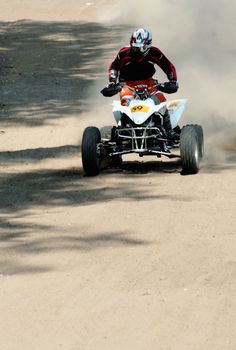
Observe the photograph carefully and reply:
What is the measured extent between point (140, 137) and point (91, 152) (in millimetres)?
682

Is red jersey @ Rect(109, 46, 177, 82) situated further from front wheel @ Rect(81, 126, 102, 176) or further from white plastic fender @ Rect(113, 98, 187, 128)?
front wheel @ Rect(81, 126, 102, 176)

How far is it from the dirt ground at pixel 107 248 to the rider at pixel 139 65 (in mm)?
1067

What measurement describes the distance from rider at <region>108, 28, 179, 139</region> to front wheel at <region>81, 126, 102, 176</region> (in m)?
0.80

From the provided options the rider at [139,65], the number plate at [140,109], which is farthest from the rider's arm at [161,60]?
the number plate at [140,109]

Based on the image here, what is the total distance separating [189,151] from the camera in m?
13.4

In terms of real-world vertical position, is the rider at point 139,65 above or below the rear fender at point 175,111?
above

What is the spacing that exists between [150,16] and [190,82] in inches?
394

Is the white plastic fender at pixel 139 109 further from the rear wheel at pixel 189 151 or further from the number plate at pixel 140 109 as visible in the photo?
the rear wheel at pixel 189 151

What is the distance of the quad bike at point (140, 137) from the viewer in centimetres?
1355

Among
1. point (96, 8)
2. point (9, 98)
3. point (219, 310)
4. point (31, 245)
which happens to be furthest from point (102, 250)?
point (96, 8)

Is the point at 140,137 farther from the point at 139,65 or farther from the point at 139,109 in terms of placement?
the point at 139,65

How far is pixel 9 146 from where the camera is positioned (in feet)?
54.0

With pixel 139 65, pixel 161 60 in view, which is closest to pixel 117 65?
pixel 139 65

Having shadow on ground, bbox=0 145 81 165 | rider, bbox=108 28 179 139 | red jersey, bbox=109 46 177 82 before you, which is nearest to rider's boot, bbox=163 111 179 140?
rider, bbox=108 28 179 139
